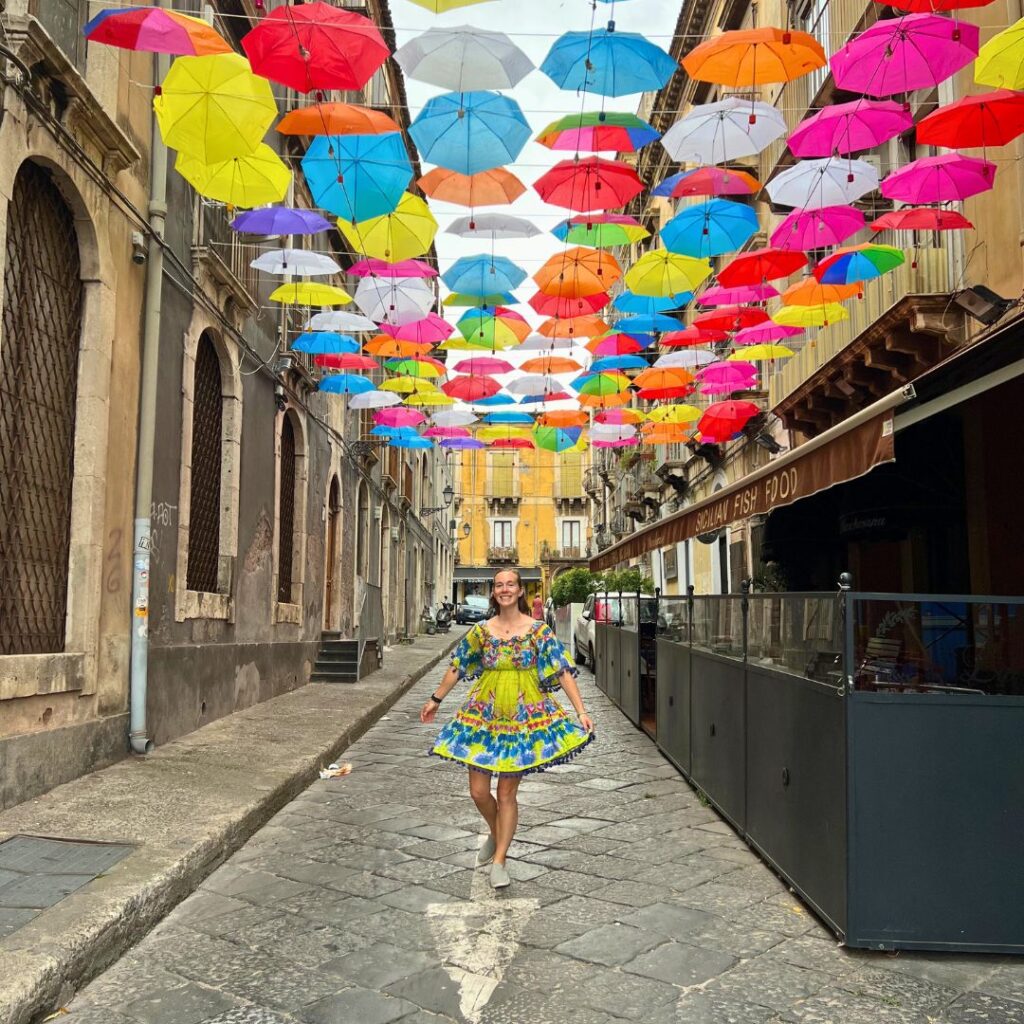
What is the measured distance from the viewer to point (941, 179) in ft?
25.8

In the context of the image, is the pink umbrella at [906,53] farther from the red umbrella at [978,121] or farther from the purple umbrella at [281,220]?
the purple umbrella at [281,220]

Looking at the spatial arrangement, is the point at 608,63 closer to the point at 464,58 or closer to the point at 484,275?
the point at 464,58

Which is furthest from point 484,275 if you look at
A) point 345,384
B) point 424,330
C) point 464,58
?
point 345,384

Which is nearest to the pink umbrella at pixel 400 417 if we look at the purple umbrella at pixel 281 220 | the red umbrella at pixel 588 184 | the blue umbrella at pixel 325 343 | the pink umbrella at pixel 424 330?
the blue umbrella at pixel 325 343

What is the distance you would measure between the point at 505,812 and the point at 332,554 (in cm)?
1432

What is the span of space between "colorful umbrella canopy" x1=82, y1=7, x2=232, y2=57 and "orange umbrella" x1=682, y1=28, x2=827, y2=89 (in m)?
3.36

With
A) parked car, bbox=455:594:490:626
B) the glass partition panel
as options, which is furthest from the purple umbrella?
parked car, bbox=455:594:490:626

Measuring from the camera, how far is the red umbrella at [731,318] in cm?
1175

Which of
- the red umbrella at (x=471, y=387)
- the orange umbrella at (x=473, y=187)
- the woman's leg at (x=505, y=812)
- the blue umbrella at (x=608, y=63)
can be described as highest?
the blue umbrella at (x=608, y=63)

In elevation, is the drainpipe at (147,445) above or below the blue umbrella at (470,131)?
below

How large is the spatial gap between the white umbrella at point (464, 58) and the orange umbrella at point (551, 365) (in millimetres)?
6902

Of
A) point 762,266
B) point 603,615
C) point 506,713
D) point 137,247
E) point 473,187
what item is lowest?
point 506,713

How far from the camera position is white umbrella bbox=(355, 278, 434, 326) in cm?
1073

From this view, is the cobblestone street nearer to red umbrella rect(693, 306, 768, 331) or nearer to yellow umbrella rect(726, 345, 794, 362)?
red umbrella rect(693, 306, 768, 331)
